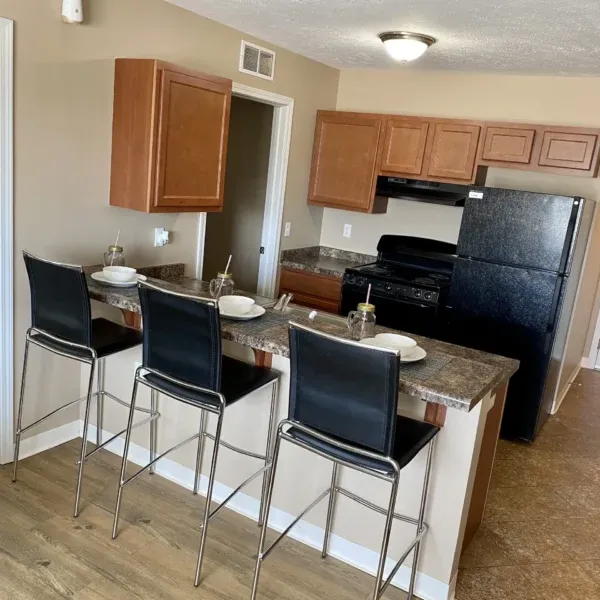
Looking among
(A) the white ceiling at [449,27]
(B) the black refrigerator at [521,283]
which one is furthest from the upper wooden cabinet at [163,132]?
(B) the black refrigerator at [521,283]

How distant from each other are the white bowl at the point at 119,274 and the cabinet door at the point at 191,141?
38 cm

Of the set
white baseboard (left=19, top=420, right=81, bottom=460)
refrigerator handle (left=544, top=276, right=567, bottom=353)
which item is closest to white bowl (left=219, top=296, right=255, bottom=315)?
white baseboard (left=19, top=420, right=81, bottom=460)

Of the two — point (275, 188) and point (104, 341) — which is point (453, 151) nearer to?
point (275, 188)

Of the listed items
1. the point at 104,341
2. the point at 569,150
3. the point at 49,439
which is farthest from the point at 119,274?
the point at 569,150

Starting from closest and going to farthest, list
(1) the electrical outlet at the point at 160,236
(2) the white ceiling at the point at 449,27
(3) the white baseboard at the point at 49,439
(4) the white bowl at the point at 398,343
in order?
1. (4) the white bowl at the point at 398,343
2. (2) the white ceiling at the point at 449,27
3. (3) the white baseboard at the point at 49,439
4. (1) the electrical outlet at the point at 160,236

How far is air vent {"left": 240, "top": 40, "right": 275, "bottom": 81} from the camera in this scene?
143 inches

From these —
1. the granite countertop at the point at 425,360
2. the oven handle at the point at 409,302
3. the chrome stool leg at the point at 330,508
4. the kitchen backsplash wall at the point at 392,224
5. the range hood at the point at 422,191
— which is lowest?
the chrome stool leg at the point at 330,508

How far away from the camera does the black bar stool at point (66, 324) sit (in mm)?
2422

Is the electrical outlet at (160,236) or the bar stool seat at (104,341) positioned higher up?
the electrical outlet at (160,236)

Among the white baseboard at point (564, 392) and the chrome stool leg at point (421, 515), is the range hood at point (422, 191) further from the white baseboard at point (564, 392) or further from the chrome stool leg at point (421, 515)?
the chrome stool leg at point (421, 515)

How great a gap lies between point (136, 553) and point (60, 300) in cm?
109

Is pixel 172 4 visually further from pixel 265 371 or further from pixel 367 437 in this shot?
pixel 367 437

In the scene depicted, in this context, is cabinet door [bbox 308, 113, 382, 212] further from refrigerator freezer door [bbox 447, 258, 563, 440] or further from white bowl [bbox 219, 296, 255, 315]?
white bowl [bbox 219, 296, 255, 315]

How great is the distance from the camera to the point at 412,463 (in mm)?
2238
